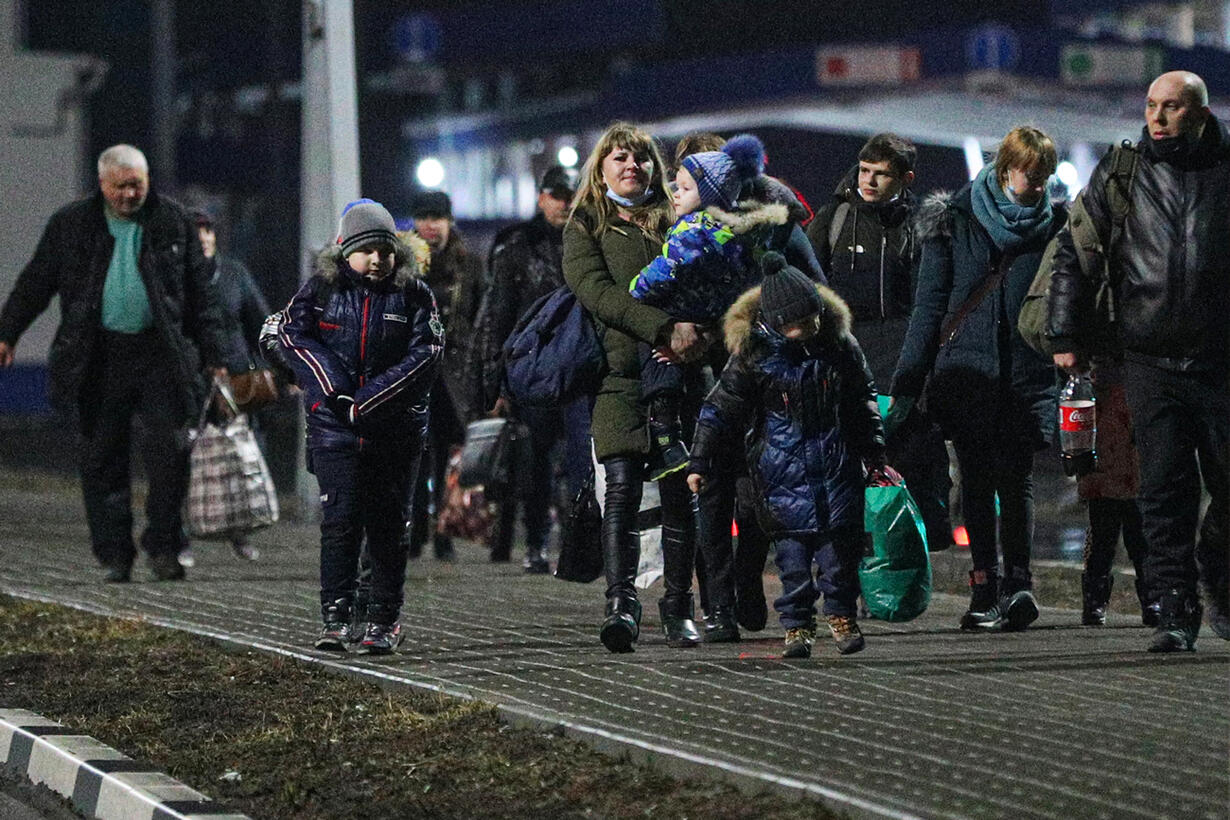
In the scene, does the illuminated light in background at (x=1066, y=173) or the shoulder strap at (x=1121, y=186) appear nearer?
the shoulder strap at (x=1121, y=186)

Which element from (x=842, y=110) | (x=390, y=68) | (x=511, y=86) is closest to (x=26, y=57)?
(x=842, y=110)

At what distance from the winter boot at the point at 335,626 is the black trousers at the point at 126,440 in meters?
2.99

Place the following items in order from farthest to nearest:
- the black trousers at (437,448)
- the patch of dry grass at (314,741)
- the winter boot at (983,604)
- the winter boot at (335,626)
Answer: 1. the black trousers at (437,448)
2. the winter boot at (983,604)
3. the winter boot at (335,626)
4. the patch of dry grass at (314,741)

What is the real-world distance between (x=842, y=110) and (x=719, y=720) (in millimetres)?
24798

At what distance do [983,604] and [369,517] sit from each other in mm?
2387

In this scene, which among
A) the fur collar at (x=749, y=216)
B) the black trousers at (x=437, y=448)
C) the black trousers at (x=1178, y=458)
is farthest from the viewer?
the black trousers at (x=437, y=448)

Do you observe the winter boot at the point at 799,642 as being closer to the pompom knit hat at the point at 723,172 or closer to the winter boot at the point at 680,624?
the winter boot at the point at 680,624

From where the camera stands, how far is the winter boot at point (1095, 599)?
9.55 meters

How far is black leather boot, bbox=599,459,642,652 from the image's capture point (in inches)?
344

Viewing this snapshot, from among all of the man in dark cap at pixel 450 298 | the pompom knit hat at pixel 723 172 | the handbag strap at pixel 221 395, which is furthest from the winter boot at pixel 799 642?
the handbag strap at pixel 221 395

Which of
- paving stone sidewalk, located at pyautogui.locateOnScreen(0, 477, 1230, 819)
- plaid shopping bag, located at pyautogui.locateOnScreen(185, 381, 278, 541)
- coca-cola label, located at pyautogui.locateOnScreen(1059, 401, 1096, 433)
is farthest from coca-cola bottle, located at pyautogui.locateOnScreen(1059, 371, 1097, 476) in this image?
plaid shopping bag, located at pyautogui.locateOnScreen(185, 381, 278, 541)

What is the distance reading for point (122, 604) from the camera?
10812 mm

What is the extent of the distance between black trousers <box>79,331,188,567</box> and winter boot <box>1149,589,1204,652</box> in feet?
17.3

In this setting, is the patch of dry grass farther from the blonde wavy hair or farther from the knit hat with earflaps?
the blonde wavy hair
